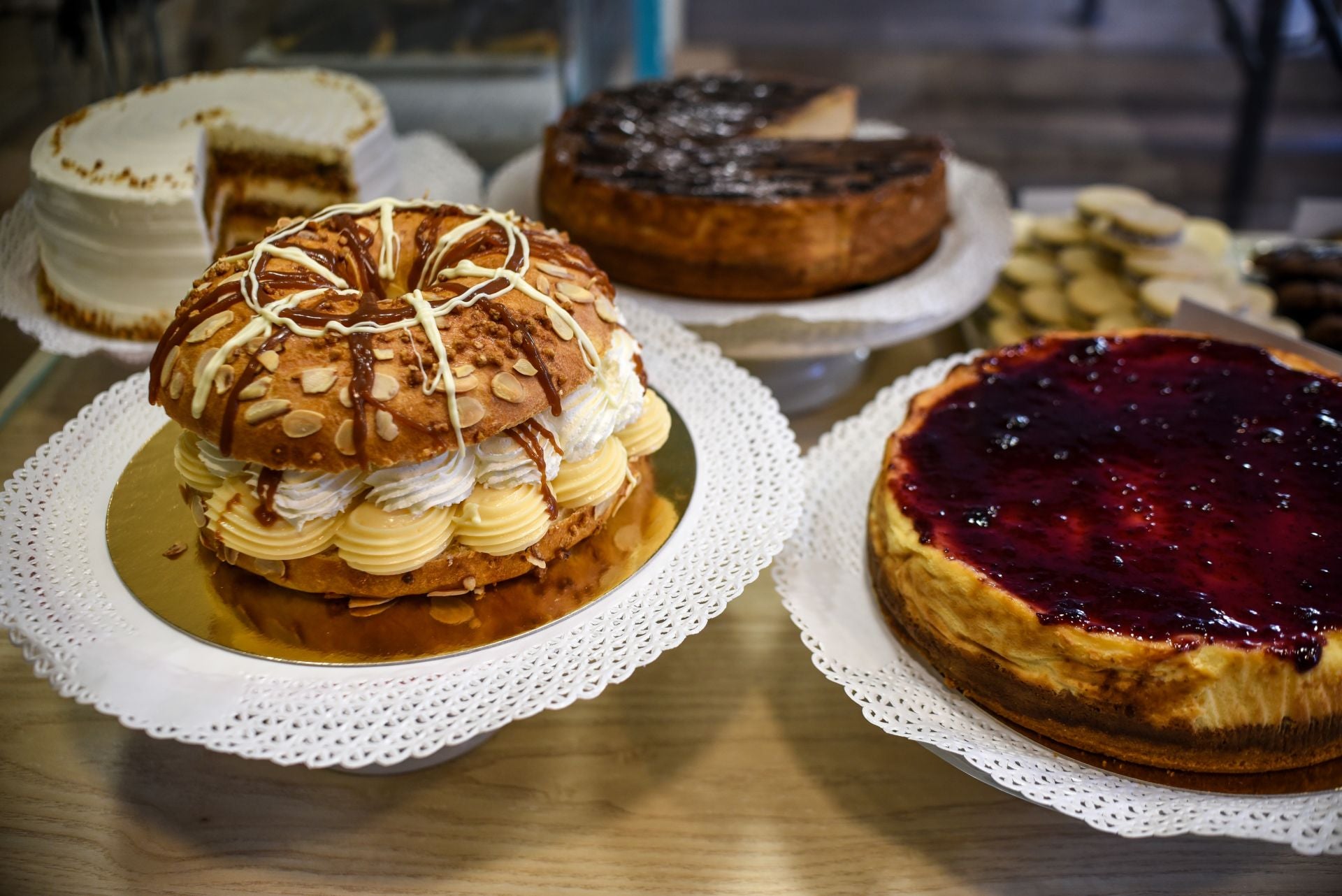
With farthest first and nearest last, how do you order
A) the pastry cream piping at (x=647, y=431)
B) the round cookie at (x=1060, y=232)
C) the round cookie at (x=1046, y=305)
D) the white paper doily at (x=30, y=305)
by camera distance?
the round cookie at (x=1060, y=232)
the round cookie at (x=1046, y=305)
the white paper doily at (x=30, y=305)
the pastry cream piping at (x=647, y=431)

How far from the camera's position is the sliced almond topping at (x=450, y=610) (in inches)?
61.6

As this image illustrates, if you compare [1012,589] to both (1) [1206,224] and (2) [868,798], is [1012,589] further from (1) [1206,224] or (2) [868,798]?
(1) [1206,224]

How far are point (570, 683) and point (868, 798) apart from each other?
58 centimetres

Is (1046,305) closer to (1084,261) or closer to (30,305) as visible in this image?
(1084,261)

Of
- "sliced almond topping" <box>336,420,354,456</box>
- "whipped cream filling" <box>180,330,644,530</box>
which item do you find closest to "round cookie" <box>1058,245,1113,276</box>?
"whipped cream filling" <box>180,330,644,530</box>

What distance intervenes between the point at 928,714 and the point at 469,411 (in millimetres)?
746

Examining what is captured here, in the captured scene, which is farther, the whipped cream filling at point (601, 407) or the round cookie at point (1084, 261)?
the round cookie at point (1084, 261)

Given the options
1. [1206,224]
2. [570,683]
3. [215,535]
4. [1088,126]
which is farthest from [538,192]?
[1088,126]

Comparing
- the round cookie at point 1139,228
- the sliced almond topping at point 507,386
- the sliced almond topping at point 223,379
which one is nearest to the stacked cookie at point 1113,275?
the round cookie at point 1139,228

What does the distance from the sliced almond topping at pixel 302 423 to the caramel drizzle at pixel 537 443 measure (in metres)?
0.27

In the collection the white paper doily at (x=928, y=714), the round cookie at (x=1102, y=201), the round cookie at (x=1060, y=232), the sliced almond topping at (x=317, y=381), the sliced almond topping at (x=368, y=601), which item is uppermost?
the sliced almond topping at (x=317, y=381)

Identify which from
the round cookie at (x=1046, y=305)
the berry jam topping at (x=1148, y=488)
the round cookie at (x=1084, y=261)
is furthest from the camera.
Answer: the round cookie at (x=1084, y=261)

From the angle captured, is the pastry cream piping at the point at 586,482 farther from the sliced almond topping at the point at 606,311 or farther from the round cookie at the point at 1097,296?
the round cookie at the point at 1097,296

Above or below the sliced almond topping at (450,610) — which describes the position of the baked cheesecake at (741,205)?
above
